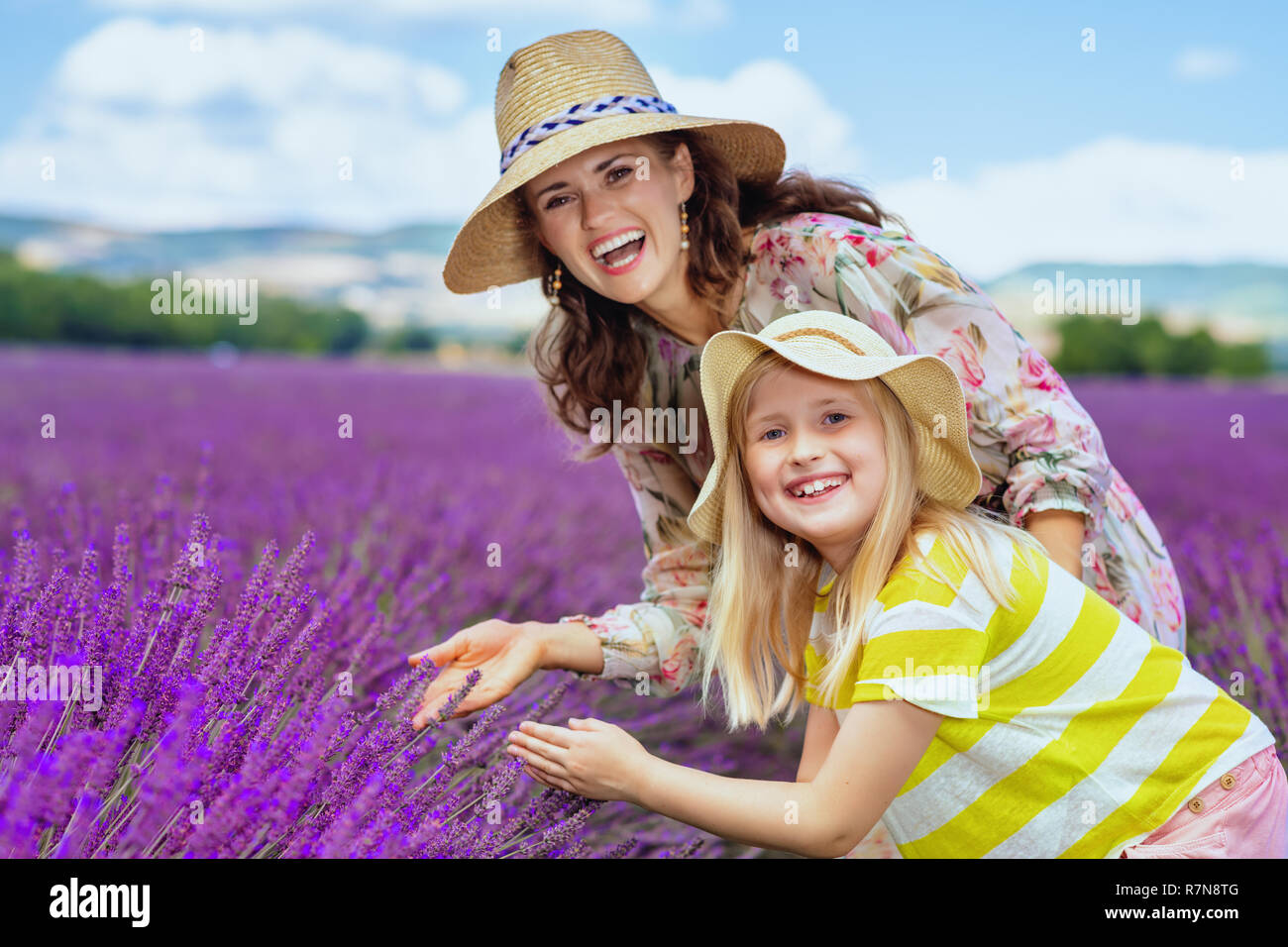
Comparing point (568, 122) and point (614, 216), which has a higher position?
point (568, 122)

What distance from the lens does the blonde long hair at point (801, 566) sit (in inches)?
47.4

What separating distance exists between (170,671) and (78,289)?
122ft

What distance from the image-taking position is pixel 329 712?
3.24ft

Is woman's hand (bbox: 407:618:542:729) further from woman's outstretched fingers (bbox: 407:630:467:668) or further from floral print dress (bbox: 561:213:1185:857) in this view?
floral print dress (bbox: 561:213:1185:857)

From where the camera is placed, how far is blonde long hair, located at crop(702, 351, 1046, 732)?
1205 mm

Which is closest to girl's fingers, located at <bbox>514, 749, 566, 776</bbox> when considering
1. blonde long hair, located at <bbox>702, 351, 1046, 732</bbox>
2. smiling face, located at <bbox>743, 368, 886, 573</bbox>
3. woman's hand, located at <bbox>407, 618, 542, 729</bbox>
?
woman's hand, located at <bbox>407, 618, 542, 729</bbox>

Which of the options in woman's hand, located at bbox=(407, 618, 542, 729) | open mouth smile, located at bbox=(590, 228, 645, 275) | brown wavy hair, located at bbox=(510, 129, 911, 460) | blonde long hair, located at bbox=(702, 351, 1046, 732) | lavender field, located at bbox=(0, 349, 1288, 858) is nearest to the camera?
lavender field, located at bbox=(0, 349, 1288, 858)

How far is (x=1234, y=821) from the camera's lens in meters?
1.16

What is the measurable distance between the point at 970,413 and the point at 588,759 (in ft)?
2.67

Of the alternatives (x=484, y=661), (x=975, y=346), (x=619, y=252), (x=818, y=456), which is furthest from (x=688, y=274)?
(x=484, y=661)

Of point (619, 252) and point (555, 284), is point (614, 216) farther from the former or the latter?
point (555, 284)

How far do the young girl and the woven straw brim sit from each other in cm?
40
